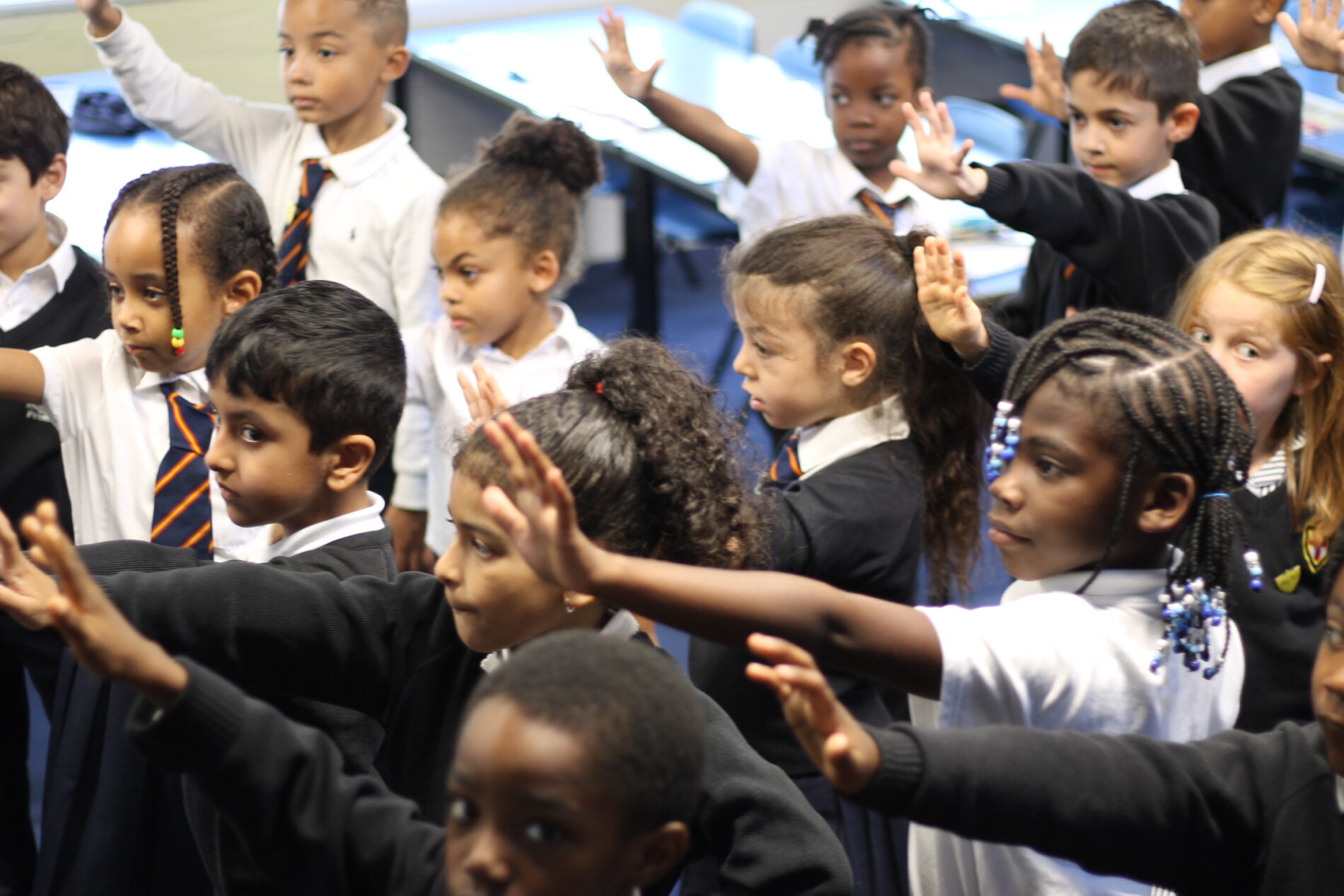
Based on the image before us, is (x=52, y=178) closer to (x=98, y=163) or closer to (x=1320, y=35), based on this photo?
(x=98, y=163)

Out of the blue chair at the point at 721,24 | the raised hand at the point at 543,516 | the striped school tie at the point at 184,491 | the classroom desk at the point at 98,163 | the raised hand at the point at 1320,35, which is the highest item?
the raised hand at the point at 1320,35

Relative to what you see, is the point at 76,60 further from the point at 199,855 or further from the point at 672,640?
the point at 199,855

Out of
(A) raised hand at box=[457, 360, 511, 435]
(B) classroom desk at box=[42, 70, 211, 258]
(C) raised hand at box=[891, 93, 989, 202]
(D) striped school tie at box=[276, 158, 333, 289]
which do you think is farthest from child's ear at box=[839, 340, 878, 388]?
(B) classroom desk at box=[42, 70, 211, 258]

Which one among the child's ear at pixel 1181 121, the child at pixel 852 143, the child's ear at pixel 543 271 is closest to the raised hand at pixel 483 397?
the child's ear at pixel 543 271

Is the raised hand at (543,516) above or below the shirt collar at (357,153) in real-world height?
above

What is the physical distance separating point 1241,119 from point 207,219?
7.43 ft

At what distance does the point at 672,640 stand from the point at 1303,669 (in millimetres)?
2013

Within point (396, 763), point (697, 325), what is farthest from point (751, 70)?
point (396, 763)

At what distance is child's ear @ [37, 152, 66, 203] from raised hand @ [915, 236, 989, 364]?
1.59m

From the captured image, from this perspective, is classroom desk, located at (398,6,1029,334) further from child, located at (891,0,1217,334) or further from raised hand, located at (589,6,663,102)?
child, located at (891,0,1217,334)

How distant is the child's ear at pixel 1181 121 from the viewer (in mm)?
2953

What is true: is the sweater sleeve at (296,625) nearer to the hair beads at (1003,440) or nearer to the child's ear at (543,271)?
the hair beads at (1003,440)

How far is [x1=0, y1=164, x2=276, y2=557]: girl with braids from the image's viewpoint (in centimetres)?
207

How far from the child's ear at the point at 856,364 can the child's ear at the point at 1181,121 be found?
1212 mm
